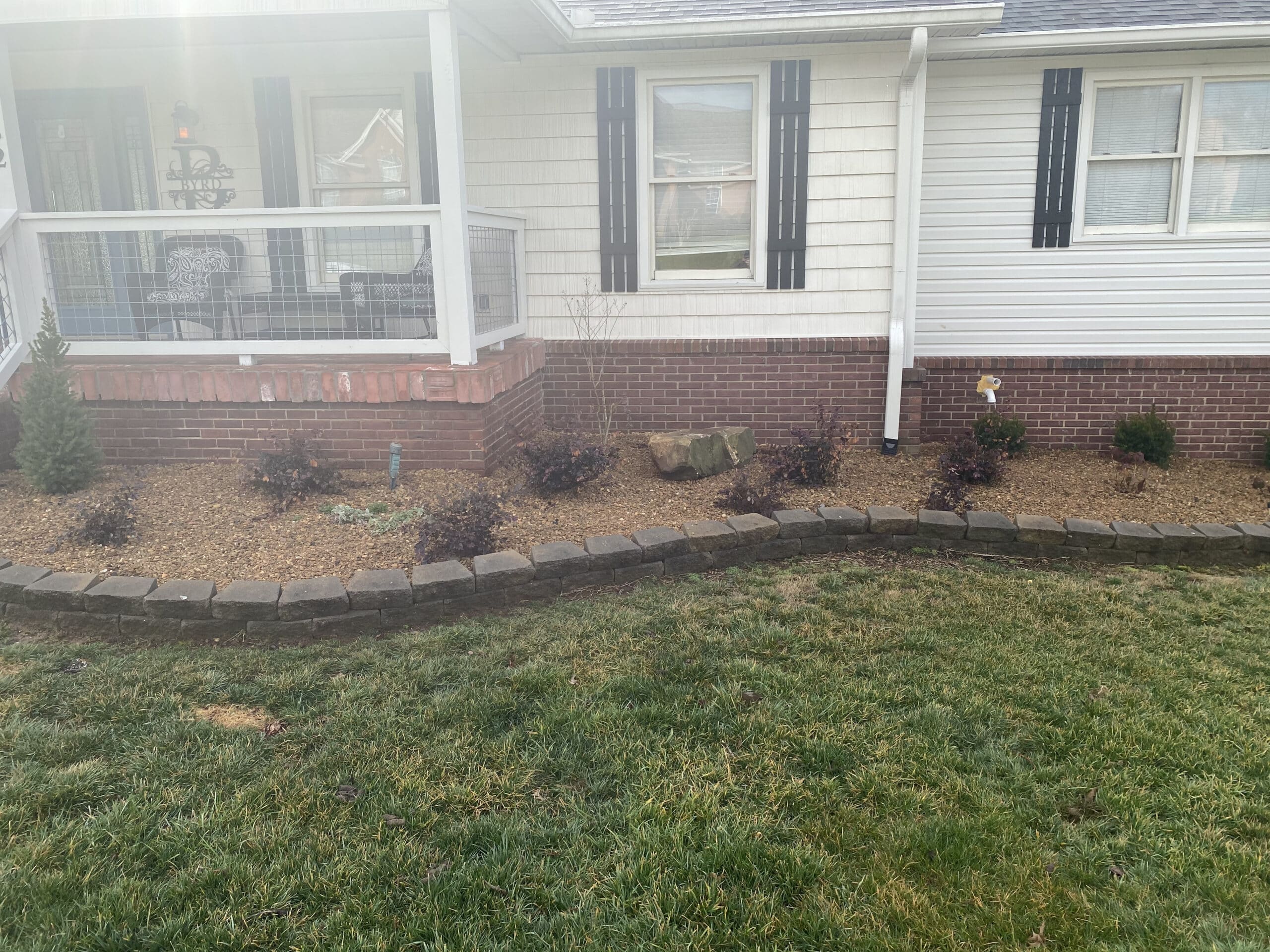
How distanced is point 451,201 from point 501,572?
99.2 inches

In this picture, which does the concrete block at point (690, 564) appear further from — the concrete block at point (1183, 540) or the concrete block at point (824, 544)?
the concrete block at point (1183, 540)

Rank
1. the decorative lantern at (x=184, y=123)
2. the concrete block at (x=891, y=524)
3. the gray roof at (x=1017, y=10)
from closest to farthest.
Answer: the concrete block at (x=891, y=524) → the gray roof at (x=1017, y=10) → the decorative lantern at (x=184, y=123)

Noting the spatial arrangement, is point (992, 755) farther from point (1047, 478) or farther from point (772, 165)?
point (772, 165)

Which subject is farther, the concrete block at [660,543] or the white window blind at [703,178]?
the white window blind at [703,178]

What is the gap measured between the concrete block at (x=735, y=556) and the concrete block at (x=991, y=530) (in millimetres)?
1274

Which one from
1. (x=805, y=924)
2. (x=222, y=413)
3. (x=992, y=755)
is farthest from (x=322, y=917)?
(x=222, y=413)

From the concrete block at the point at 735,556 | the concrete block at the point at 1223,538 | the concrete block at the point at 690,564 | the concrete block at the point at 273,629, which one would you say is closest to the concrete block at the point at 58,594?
the concrete block at the point at 273,629

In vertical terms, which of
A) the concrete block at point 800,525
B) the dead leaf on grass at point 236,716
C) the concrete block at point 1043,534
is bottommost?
the dead leaf on grass at point 236,716

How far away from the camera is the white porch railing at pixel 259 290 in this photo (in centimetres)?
575

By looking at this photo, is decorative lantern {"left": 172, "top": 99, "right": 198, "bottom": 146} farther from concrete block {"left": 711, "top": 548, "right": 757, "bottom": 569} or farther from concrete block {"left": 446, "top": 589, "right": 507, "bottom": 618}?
concrete block {"left": 711, "top": 548, "right": 757, "bottom": 569}

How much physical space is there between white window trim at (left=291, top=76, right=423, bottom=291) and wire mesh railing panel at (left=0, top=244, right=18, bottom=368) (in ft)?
6.71

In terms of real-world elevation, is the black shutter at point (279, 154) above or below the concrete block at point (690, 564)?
above

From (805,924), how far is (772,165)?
598 cm

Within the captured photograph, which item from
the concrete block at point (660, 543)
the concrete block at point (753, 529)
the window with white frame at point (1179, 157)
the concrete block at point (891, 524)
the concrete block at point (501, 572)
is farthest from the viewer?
the window with white frame at point (1179, 157)
